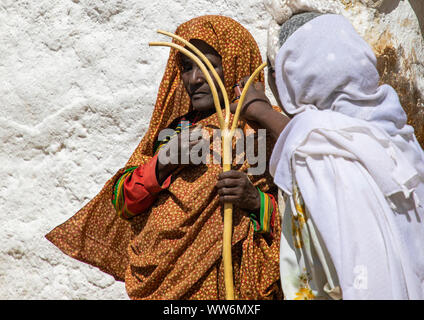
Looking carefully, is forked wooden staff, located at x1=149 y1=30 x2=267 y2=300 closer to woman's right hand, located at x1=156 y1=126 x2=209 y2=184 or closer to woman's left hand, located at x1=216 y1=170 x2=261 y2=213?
woman's left hand, located at x1=216 y1=170 x2=261 y2=213

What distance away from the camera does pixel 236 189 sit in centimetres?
235

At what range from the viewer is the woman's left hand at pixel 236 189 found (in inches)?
92.4

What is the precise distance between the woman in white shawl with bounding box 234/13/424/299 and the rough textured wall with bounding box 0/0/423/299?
142 cm

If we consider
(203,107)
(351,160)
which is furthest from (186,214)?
(351,160)

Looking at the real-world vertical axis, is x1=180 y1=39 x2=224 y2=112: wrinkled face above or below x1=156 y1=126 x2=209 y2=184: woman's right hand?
above

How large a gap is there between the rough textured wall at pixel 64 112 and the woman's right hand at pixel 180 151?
862mm

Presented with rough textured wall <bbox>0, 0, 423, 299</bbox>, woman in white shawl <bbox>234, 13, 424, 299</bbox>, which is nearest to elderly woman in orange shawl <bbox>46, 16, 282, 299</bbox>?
woman in white shawl <bbox>234, 13, 424, 299</bbox>

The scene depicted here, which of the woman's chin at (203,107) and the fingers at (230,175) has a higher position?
the woman's chin at (203,107)

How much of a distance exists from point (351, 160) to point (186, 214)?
0.86m

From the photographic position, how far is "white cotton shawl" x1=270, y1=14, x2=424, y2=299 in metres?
1.80

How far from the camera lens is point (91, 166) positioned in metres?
3.42

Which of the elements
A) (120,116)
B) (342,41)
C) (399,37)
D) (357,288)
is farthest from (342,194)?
(120,116)

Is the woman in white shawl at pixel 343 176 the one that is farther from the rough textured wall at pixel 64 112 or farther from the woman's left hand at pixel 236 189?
the rough textured wall at pixel 64 112

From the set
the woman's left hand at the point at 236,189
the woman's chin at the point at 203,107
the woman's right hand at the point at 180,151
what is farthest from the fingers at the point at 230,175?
the woman's chin at the point at 203,107
